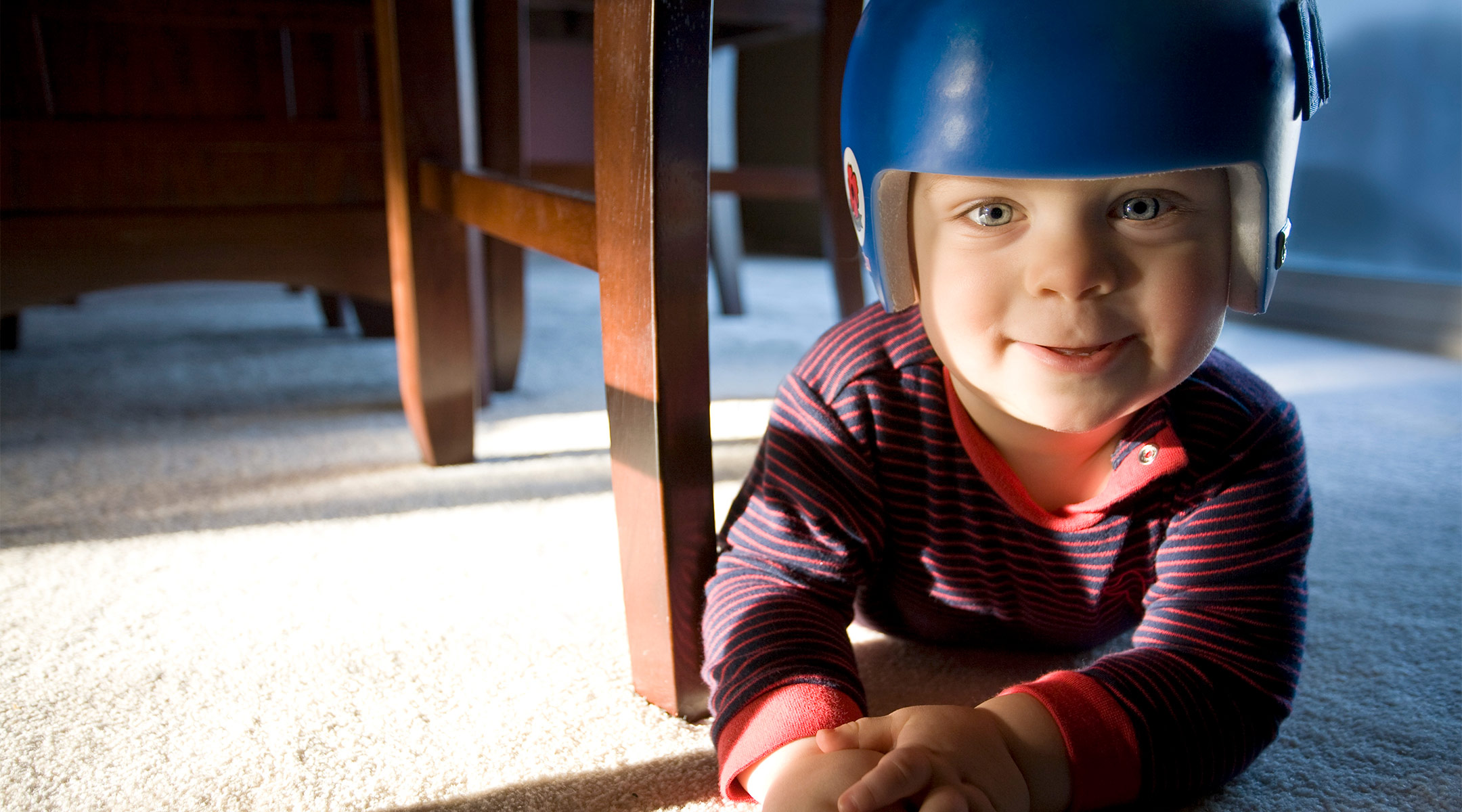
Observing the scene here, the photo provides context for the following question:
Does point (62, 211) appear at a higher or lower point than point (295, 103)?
lower

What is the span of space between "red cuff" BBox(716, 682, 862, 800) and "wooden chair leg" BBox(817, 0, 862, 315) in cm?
96

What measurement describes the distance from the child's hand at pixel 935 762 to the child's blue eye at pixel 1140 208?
8.4 inches

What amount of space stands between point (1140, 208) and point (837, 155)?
1008 mm

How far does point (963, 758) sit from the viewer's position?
0.41 m

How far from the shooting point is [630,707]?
0.55m

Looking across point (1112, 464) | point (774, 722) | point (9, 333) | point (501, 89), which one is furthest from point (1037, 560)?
point (9, 333)

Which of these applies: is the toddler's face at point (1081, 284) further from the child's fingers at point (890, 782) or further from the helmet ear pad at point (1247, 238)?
the child's fingers at point (890, 782)

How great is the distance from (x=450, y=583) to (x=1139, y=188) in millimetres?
503

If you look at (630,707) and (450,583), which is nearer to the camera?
(630,707)

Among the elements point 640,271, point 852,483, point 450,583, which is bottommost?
point 450,583

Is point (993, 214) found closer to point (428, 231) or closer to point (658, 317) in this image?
point (658, 317)

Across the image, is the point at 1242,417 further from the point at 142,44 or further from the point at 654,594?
the point at 142,44

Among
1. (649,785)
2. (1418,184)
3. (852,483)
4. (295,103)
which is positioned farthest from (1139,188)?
(1418,184)

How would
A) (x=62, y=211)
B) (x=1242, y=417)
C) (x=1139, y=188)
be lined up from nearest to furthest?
(x=1139, y=188) < (x=1242, y=417) < (x=62, y=211)
